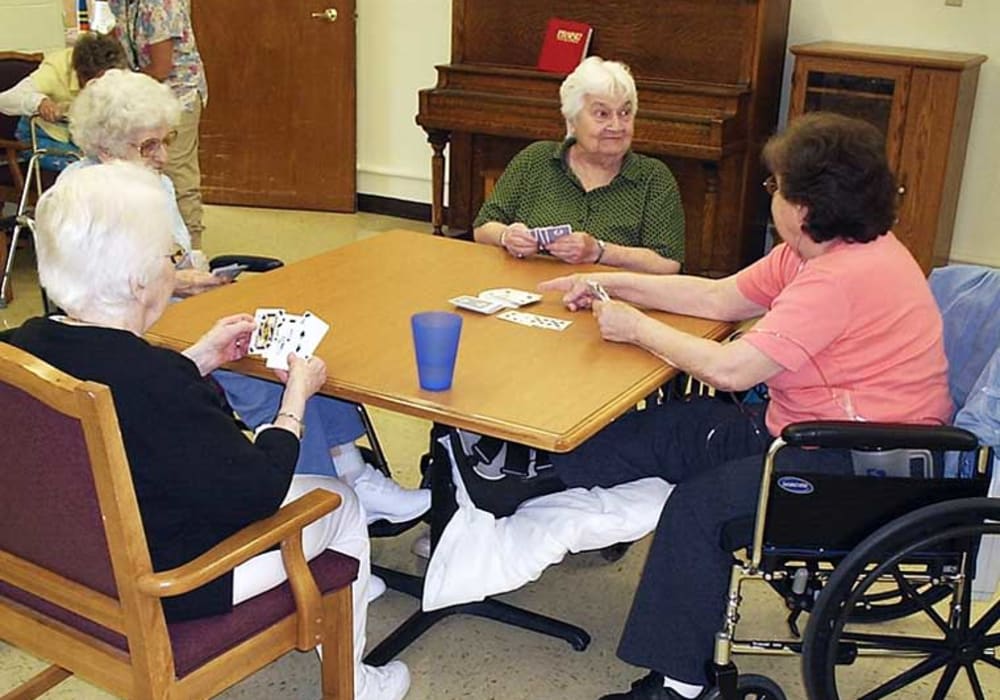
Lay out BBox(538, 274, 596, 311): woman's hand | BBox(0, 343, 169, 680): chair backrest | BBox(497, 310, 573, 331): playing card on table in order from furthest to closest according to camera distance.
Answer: BBox(538, 274, 596, 311): woman's hand → BBox(497, 310, 573, 331): playing card on table → BBox(0, 343, 169, 680): chair backrest

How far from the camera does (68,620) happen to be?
174 centimetres

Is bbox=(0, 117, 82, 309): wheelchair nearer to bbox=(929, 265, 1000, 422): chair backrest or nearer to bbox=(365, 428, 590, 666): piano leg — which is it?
bbox=(365, 428, 590, 666): piano leg

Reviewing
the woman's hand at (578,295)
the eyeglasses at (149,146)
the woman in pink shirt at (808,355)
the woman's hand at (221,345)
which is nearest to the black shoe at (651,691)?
the woman in pink shirt at (808,355)

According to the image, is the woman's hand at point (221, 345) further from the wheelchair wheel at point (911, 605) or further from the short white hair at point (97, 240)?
the wheelchair wheel at point (911, 605)

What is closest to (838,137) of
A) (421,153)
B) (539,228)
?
(539,228)

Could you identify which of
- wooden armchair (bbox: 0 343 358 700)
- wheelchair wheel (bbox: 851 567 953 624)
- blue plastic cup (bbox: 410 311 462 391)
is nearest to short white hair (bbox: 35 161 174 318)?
wooden armchair (bbox: 0 343 358 700)

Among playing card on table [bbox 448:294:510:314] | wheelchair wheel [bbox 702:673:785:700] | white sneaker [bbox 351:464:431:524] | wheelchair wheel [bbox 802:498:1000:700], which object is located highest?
playing card on table [bbox 448:294:510:314]

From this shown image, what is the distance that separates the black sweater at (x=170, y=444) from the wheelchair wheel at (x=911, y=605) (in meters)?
0.90

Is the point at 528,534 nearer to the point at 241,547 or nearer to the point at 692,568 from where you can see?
the point at 692,568

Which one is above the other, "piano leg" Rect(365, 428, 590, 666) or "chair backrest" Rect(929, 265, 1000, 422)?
"chair backrest" Rect(929, 265, 1000, 422)

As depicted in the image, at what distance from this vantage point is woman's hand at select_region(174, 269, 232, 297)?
2.64 meters

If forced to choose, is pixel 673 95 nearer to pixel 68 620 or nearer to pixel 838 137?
pixel 838 137

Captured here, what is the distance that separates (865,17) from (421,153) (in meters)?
2.26

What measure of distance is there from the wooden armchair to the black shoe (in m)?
0.66
